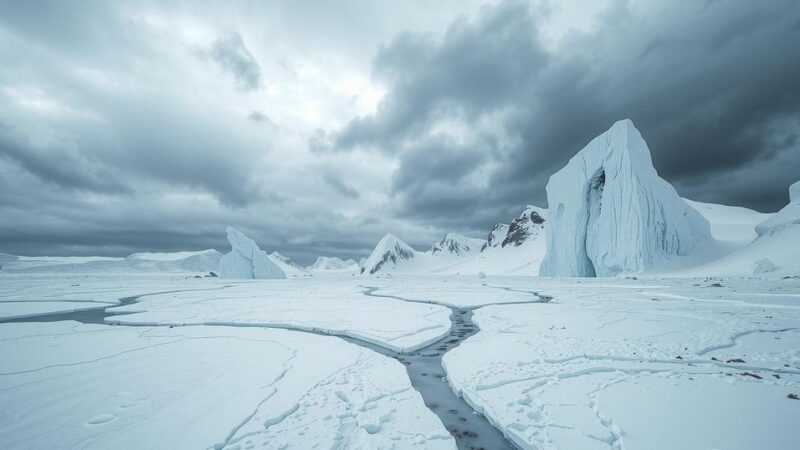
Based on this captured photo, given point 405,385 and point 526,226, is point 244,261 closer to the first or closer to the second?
point 405,385

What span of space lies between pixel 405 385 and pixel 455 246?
170m

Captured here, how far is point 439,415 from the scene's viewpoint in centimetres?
332

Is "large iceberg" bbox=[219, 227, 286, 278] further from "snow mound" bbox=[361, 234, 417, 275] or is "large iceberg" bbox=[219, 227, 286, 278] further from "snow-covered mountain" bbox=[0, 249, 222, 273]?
"snow mound" bbox=[361, 234, 417, 275]

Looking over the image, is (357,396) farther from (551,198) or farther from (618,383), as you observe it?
(551,198)

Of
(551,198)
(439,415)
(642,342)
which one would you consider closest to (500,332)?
(642,342)

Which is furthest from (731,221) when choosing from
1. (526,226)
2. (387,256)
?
(387,256)

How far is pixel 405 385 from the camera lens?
3.90 meters

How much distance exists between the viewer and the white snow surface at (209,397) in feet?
8.85

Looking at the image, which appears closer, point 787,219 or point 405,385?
point 405,385

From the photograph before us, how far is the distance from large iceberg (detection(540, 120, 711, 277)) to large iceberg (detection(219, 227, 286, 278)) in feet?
129

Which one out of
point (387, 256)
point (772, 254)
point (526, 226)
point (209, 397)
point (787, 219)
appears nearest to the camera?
point (209, 397)

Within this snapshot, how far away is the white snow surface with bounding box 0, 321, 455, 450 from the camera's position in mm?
2697

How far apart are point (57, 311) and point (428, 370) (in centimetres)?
1458

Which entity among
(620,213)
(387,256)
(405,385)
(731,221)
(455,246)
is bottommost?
(405,385)
